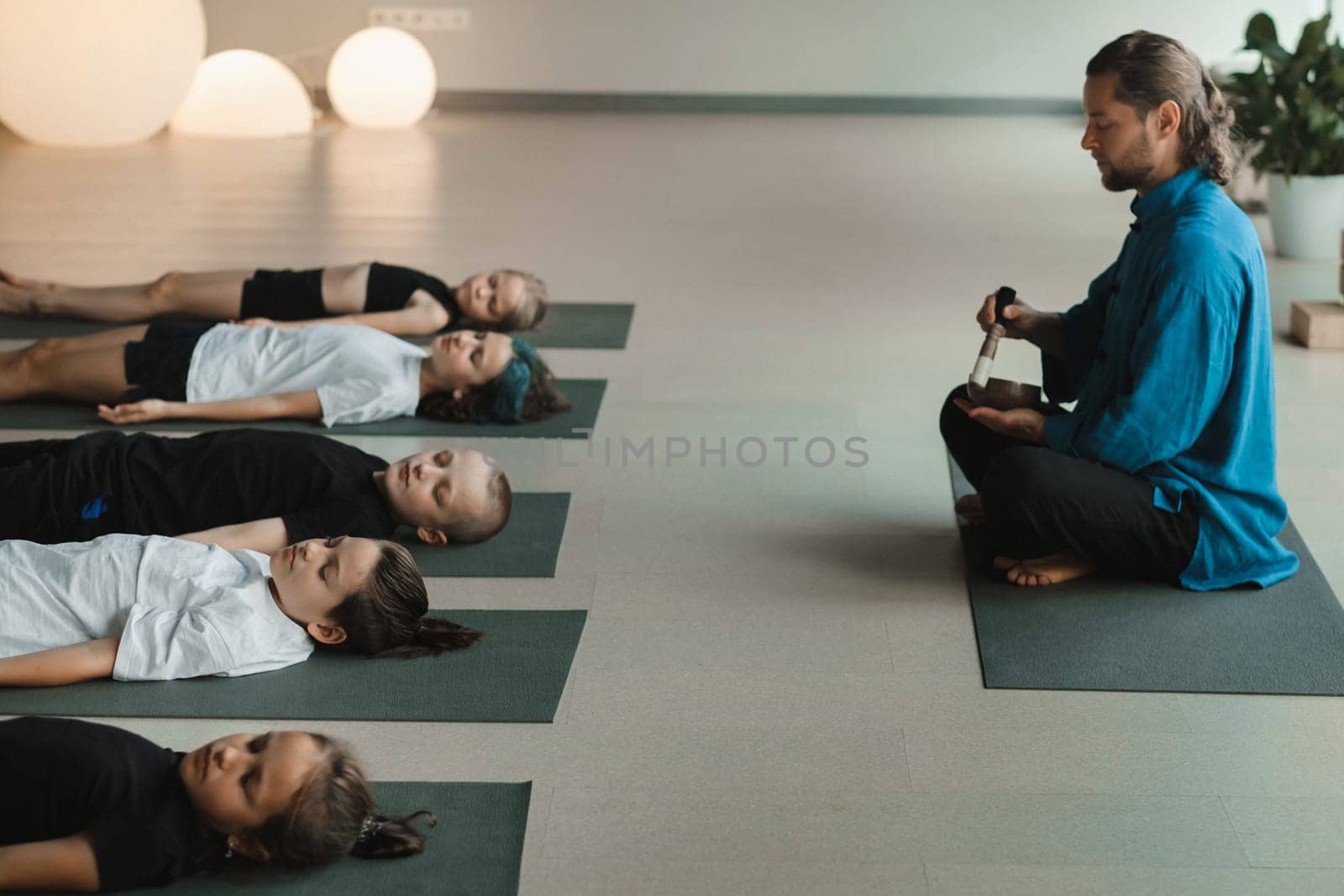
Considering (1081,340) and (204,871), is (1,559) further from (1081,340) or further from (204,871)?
(1081,340)

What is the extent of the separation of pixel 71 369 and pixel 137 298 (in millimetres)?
767

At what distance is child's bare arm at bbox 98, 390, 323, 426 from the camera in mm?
3367

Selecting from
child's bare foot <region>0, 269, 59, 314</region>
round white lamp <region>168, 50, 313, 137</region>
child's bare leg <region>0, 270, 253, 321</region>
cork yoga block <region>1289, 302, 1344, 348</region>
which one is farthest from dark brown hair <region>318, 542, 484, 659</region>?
round white lamp <region>168, 50, 313, 137</region>

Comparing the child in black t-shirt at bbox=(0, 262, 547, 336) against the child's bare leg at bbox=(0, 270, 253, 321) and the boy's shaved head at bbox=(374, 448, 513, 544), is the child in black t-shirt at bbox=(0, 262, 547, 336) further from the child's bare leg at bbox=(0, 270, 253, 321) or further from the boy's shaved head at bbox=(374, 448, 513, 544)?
the boy's shaved head at bbox=(374, 448, 513, 544)

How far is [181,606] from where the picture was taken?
2396 mm

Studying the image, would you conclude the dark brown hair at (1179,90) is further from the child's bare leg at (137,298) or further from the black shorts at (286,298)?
the child's bare leg at (137,298)

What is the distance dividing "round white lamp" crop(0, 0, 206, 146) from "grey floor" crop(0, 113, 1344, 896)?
0.23 metres

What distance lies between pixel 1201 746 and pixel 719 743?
2.56 ft

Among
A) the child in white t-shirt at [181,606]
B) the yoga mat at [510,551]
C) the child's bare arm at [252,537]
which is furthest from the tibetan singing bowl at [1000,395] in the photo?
the child's bare arm at [252,537]

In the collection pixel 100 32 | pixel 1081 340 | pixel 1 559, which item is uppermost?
pixel 100 32

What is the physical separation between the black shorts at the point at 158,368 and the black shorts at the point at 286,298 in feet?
1.95

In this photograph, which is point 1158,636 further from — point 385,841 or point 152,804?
point 152,804

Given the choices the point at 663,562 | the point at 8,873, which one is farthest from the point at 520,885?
the point at 663,562

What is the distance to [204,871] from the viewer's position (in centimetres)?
193
